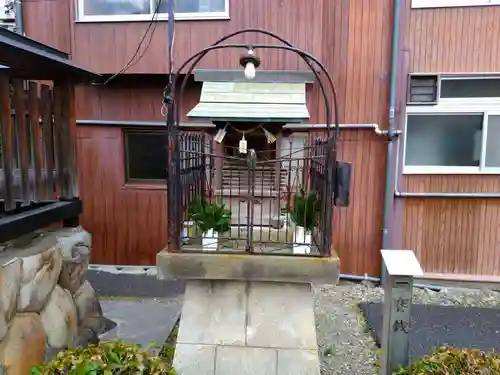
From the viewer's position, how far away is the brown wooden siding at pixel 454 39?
5.50 metres

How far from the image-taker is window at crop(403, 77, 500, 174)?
565 centimetres

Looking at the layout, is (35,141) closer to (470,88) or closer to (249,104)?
(249,104)

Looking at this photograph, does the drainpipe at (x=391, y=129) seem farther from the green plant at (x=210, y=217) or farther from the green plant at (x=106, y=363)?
the green plant at (x=106, y=363)

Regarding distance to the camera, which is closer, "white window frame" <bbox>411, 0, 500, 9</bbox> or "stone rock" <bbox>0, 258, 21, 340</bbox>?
"stone rock" <bbox>0, 258, 21, 340</bbox>

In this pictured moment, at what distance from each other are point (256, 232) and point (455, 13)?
14.2 feet

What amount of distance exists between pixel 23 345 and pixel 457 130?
231 inches

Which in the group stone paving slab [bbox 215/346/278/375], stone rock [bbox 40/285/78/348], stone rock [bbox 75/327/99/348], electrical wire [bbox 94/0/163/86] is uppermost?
electrical wire [bbox 94/0/163/86]

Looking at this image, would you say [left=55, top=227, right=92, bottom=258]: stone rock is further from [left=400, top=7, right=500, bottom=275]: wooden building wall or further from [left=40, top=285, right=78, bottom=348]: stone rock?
[left=400, top=7, right=500, bottom=275]: wooden building wall

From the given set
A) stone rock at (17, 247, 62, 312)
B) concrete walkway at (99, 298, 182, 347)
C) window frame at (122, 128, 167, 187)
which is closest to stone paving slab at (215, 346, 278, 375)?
concrete walkway at (99, 298, 182, 347)

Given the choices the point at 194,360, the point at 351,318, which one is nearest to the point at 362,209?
the point at 351,318

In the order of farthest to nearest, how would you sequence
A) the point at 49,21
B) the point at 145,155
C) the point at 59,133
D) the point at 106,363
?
1. the point at 145,155
2. the point at 49,21
3. the point at 59,133
4. the point at 106,363

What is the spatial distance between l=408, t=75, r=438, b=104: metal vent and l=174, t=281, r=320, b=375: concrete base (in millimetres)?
3803

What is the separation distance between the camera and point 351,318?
195 inches

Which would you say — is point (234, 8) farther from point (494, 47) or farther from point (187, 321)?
point (187, 321)
